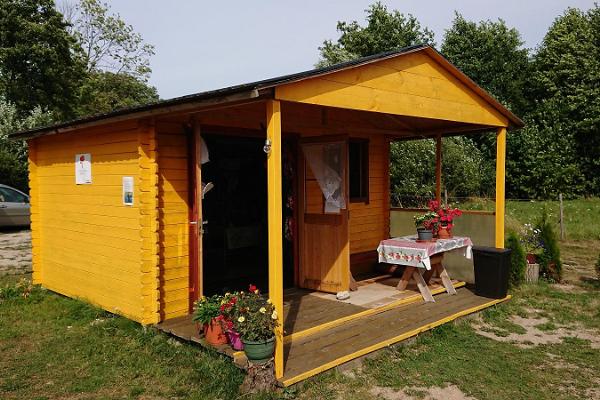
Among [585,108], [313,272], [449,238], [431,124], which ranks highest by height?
[585,108]

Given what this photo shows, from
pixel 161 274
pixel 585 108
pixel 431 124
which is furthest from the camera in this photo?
A: pixel 585 108

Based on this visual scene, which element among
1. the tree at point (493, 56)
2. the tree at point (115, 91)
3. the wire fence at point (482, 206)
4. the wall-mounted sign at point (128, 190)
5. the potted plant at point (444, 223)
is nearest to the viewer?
the wall-mounted sign at point (128, 190)

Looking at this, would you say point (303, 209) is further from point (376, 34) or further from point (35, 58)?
point (376, 34)

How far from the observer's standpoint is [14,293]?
22.5ft

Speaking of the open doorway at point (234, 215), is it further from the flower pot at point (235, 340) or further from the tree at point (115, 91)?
the tree at point (115, 91)

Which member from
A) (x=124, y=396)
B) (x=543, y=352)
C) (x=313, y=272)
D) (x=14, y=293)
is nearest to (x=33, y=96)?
(x=14, y=293)

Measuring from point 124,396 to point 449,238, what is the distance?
4.63 m

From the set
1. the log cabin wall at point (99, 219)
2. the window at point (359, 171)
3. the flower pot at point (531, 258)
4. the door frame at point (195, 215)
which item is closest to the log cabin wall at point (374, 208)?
the window at point (359, 171)

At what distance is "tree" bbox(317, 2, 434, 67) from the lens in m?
25.2

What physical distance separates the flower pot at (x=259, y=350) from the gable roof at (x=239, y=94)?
73.8 inches

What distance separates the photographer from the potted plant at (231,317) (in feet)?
13.3

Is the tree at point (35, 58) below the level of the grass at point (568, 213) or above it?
above

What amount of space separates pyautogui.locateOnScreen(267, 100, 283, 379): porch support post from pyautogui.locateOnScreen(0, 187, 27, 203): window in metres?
13.4

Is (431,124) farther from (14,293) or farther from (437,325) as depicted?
(14,293)
